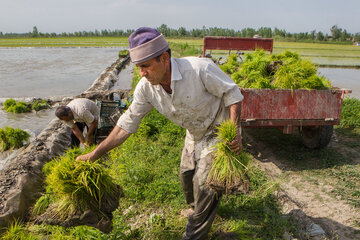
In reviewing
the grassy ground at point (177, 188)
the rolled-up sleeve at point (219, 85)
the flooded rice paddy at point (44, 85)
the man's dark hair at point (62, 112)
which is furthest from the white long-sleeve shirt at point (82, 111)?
the flooded rice paddy at point (44, 85)

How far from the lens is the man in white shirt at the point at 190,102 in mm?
2029

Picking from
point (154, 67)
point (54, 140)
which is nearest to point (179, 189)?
point (154, 67)

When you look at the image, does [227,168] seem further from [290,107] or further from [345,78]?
[345,78]

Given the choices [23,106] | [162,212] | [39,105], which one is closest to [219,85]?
[162,212]

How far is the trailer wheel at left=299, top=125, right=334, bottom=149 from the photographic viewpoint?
468 centimetres

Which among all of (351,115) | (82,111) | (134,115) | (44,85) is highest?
(134,115)

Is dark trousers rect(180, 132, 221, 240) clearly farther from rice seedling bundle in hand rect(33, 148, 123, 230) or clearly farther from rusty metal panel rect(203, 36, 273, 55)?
rusty metal panel rect(203, 36, 273, 55)

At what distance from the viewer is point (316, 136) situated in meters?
4.77

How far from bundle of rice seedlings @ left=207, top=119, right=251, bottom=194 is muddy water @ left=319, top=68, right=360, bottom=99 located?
10862 millimetres

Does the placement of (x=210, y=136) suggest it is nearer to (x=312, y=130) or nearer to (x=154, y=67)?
(x=154, y=67)

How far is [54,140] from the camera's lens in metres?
5.99

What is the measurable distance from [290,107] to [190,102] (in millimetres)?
2758

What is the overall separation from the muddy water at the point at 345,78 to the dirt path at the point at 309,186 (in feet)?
24.7

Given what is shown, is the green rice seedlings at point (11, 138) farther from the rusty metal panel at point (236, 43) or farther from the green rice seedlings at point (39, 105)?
the rusty metal panel at point (236, 43)
